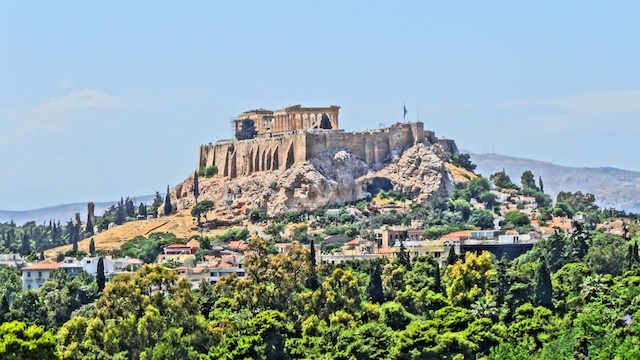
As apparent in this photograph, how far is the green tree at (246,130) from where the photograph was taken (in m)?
135

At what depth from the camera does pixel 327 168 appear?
122312 mm

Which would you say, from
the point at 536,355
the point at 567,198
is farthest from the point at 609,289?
the point at 567,198

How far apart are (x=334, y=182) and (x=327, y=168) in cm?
156

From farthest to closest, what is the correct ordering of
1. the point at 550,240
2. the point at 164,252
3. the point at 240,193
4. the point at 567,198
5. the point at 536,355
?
1. the point at 567,198
2. the point at 240,193
3. the point at 164,252
4. the point at 550,240
5. the point at 536,355

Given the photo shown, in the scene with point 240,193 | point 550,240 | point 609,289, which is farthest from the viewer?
point 240,193

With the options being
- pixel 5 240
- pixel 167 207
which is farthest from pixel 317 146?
pixel 5 240

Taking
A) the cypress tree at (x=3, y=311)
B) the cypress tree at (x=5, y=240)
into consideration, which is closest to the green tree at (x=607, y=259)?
the cypress tree at (x=3, y=311)

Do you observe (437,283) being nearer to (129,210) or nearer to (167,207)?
(167,207)

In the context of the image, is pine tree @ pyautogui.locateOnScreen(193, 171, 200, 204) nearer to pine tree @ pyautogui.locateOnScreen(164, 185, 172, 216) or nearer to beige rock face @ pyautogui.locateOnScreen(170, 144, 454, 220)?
pine tree @ pyautogui.locateOnScreen(164, 185, 172, 216)

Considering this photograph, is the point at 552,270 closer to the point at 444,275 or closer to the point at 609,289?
the point at 444,275

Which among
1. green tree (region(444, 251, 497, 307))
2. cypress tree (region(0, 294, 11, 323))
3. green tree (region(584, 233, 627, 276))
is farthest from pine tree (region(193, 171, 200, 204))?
cypress tree (region(0, 294, 11, 323))

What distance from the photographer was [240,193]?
126 metres

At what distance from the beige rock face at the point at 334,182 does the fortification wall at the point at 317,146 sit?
2.45 ft

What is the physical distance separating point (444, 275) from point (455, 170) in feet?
157
